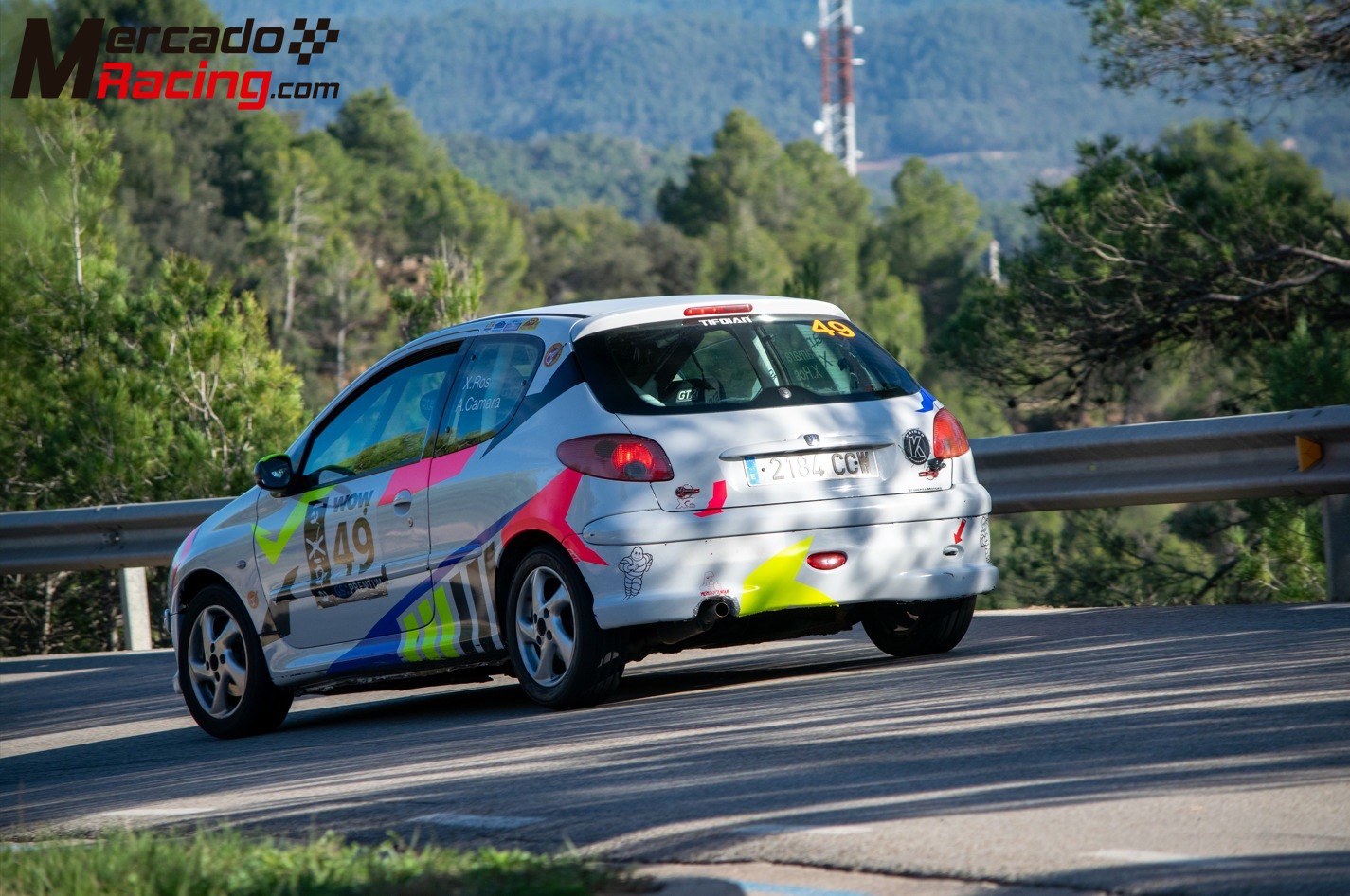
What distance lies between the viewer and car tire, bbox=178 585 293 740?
870cm

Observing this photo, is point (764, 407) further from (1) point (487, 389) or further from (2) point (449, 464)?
(2) point (449, 464)

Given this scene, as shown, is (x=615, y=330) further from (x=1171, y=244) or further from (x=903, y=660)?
(x=1171, y=244)

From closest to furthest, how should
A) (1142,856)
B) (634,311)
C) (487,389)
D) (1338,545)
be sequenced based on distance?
1. (1142,856)
2. (634,311)
3. (487,389)
4. (1338,545)

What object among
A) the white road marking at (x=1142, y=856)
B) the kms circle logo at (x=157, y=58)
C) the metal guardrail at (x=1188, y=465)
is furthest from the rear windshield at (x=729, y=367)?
the white road marking at (x=1142, y=856)

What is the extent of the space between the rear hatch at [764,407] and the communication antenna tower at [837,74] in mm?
111752

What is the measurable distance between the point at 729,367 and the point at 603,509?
34.9 inches

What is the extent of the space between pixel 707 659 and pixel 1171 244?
12.2 meters

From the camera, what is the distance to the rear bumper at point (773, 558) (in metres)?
7.27

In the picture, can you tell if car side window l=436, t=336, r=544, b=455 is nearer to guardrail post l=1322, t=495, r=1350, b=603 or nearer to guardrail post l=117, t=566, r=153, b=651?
guardrail post l=1322, t=495, r=1350, b=603

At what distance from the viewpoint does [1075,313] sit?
19.3 meters

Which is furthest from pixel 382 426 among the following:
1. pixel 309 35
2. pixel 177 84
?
pixel 177 84


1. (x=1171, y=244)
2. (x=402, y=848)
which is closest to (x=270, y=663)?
(x=402, y=848)

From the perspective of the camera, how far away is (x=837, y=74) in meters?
129

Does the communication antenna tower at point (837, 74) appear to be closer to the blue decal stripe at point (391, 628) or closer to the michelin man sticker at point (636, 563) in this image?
the blue decal stripe at point (391, 628)
